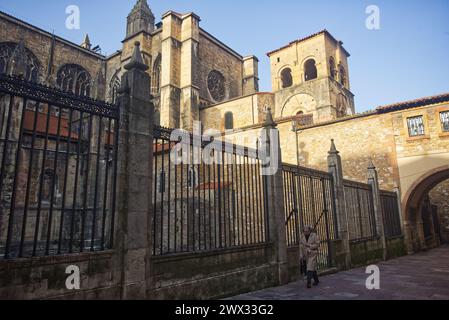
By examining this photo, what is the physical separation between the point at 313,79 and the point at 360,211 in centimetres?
2261

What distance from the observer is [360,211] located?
39.6 ft

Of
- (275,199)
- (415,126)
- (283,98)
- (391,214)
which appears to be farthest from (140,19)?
(275,199)

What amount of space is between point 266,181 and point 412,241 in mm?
12570

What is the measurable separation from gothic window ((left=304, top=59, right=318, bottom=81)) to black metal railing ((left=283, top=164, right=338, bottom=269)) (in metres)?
27.3

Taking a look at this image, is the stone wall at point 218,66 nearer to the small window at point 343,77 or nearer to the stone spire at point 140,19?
the stone spire at point 140,19

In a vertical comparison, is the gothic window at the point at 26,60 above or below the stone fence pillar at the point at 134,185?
above

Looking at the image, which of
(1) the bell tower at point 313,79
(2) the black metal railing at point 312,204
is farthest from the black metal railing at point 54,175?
(1) the bell tower at point 313,79

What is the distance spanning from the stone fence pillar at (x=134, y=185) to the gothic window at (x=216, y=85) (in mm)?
27244

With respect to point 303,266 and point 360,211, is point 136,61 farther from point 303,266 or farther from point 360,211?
point 360,211

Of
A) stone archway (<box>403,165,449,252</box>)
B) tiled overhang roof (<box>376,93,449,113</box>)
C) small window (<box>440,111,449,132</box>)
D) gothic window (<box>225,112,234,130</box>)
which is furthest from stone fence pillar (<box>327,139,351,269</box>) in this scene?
gothic window (<box>225,112,234,130</box>)

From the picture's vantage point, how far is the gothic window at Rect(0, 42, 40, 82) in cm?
2489

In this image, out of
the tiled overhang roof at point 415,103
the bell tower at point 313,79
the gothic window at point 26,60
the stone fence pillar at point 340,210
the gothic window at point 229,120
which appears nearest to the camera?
the stone fence pillar at point 340,210

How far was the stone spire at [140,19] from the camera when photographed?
3309 centimetres
